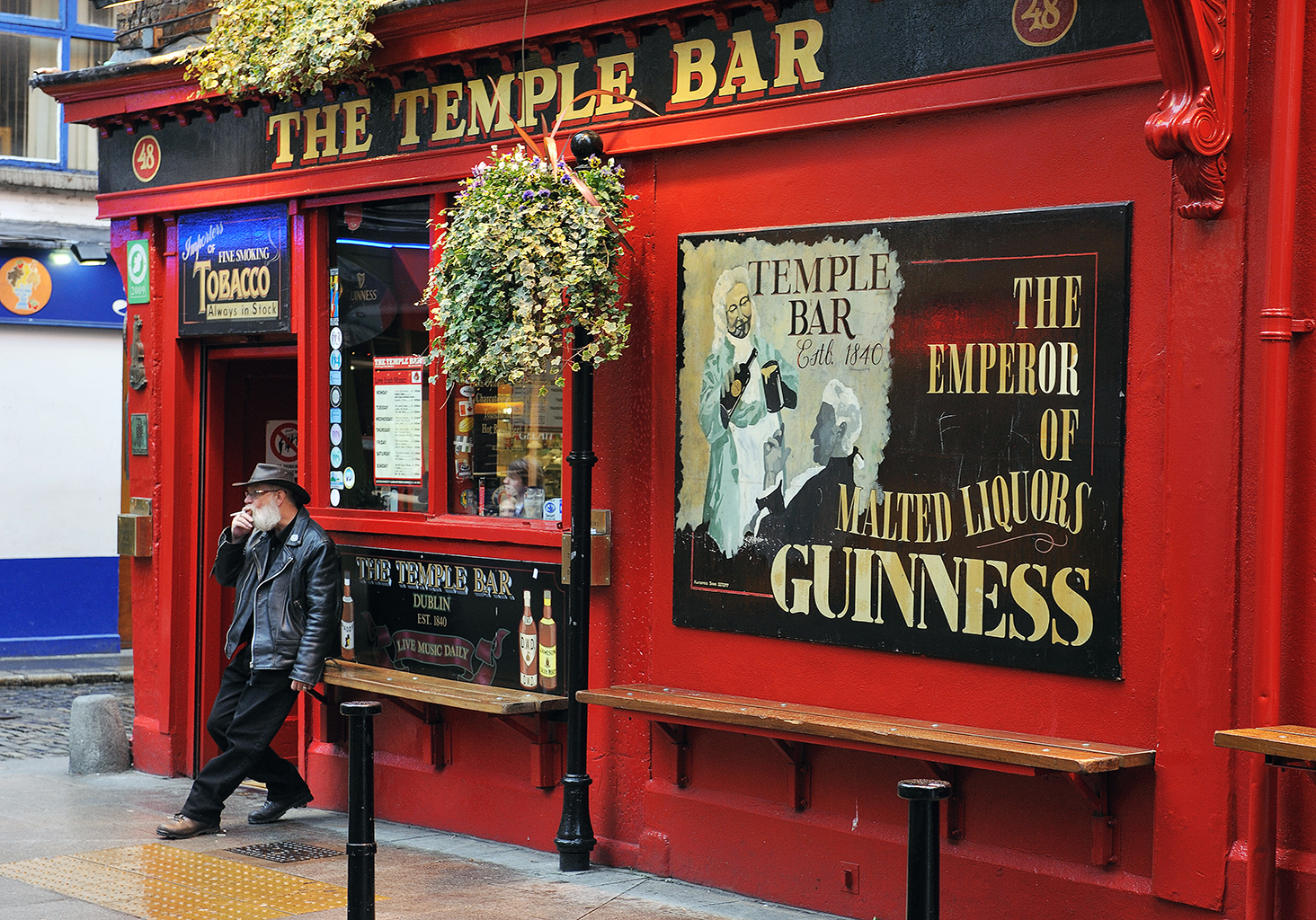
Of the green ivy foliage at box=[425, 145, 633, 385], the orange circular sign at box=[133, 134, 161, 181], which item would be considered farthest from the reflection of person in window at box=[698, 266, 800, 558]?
the orange circular sign at box=[133, 134, 161, 181]

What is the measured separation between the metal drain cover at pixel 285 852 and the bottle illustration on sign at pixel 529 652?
4.16 ft

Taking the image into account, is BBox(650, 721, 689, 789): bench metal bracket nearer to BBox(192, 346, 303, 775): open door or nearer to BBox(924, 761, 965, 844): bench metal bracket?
BBox(924, 761, 965, 844): bench metal bracket

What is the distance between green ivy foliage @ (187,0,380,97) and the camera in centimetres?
826

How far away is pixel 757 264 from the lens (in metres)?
6.94

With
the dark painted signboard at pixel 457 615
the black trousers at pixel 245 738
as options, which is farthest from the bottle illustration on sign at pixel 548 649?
the black trousers at pixel 245 738

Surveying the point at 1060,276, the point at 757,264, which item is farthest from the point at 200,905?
the point at 1060,276

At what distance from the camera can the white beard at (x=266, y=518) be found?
845cm

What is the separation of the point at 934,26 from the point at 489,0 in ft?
8.47

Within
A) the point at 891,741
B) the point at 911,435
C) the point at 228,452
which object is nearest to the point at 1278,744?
the point at 891,741

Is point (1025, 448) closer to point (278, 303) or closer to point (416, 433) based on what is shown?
point (416, 433)

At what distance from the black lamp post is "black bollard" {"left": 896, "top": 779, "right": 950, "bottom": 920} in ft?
10.9

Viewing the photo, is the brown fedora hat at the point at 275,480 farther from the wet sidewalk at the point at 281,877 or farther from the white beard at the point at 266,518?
the wet sidewalk at the point at 281,877

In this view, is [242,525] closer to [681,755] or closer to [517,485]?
[517,485]

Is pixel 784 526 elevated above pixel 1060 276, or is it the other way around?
pixel 1060 276
